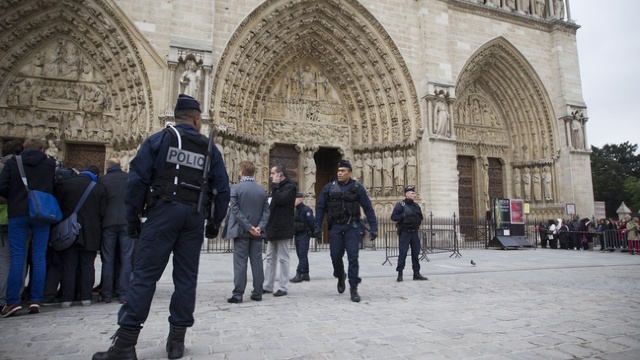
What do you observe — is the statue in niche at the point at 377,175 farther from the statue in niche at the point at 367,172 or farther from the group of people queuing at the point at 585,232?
the group of people queuing at the point at 585,232

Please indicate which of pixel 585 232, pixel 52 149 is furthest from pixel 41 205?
pixel 585 232

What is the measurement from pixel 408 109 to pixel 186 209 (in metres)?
13.8

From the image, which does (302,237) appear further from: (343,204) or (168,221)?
(168,221)

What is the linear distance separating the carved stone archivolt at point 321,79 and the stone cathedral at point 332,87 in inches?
2.1

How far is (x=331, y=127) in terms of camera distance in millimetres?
16312

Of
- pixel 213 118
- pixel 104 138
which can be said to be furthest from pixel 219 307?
pixel 104 138

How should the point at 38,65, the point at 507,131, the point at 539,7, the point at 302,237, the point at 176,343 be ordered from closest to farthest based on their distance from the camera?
the point at 176,343
the point at 302,237
the point at 38,65
the point at 539,7
the point at 507,131

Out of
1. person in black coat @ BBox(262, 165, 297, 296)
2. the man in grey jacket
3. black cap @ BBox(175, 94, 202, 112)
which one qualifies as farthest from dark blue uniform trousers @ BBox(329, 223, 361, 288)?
black cap @ BBox(175, 94, 202, 112)

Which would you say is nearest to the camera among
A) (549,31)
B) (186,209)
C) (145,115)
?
(186,209)

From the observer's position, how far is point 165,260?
271 cm

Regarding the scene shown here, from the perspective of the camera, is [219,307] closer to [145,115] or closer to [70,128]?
[145,115]

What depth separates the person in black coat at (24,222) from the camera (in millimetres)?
3938

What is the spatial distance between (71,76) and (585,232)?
19459 millimetres

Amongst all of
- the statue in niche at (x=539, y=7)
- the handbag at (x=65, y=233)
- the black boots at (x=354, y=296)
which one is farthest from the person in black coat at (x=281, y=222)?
the statue in niche at (x=539, y=7)
